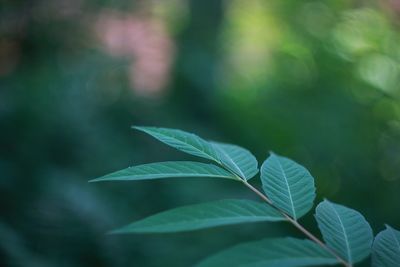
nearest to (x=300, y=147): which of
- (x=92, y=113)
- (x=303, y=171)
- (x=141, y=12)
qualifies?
(x=92, y=113)

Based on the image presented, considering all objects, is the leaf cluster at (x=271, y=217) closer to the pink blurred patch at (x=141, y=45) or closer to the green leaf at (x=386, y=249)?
the green leaf at (x=386, y=249)

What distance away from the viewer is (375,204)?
2475mm

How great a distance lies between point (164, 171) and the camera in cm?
59

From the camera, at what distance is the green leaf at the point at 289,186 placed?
60cm

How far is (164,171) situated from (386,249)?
8.8 inches

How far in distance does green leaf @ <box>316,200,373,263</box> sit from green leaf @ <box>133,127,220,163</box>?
0.13 metres

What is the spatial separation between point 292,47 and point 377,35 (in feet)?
2.97

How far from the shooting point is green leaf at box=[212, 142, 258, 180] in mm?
663

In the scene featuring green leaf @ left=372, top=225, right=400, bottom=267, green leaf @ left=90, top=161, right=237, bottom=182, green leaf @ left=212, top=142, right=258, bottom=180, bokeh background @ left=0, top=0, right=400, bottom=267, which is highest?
green leaf @ left=90, top=161, right=237, bottom=182

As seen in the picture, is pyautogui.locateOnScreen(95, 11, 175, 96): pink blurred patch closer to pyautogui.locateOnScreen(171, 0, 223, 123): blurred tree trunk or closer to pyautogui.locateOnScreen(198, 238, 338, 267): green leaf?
pyautogui.locateOnScreen(171, 0, 223, 123): blurred tree trunk

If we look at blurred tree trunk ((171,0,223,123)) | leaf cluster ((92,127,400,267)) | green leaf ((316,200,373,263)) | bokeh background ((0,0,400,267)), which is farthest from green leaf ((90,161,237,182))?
blurred tree trunk ((171,0,223,123))

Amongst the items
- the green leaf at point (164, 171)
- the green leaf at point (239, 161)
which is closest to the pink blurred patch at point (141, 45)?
the green leaf at point (239, 161)

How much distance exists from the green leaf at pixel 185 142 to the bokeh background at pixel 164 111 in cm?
144

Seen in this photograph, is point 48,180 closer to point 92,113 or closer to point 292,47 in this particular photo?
point 92,113
